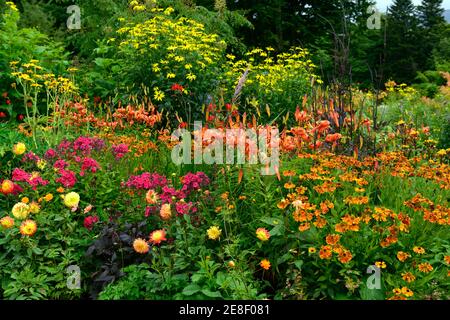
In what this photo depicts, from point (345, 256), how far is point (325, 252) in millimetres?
105

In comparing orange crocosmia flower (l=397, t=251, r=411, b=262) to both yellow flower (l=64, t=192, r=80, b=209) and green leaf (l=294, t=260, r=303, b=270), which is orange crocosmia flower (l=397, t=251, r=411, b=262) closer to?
green leaf (l=294, t=260, r=303, b=270)

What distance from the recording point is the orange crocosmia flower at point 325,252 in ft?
8.75

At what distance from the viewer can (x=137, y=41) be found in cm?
746

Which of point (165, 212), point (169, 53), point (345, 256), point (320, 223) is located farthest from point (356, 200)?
point (169, 53)

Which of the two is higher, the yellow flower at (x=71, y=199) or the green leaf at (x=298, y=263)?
the yellow flower at (x=71, y=199)

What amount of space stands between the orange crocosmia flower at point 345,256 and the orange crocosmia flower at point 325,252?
0.06m

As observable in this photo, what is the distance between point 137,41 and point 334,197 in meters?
5.07

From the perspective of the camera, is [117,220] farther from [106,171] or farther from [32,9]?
[32,9]

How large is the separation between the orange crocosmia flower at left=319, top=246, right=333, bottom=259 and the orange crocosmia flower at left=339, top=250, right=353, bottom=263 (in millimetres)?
58

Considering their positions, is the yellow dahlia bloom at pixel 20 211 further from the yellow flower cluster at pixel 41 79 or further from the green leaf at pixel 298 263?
the yellow flower cluster at pixel 41 79

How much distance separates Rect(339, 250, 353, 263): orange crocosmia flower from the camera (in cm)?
266

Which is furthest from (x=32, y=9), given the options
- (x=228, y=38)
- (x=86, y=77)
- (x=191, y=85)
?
(x=191, y=85)

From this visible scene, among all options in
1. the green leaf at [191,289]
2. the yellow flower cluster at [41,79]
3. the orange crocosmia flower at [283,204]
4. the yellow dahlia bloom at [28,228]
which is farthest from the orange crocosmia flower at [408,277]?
the yellow flower cluster at [41,79]

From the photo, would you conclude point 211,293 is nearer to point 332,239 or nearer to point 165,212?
point 165,212
